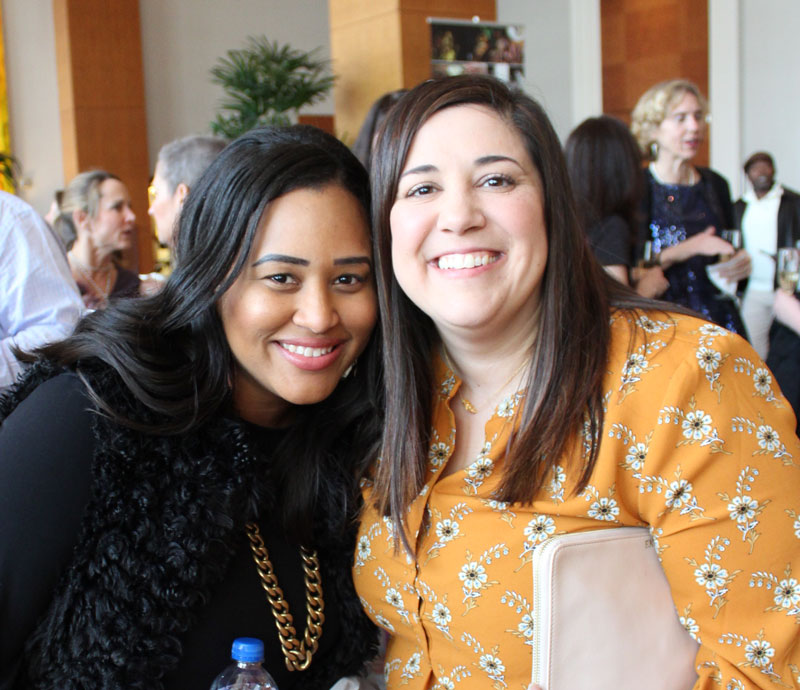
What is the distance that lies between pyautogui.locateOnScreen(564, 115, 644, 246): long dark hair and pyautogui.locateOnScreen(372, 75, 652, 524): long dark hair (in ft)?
6.06

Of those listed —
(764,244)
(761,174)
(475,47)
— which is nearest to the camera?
(764,244)

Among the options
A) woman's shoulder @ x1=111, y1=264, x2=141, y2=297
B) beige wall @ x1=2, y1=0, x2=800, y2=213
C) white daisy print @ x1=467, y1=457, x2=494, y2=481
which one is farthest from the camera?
beige wall @ x1=2, y1=0, x2=800, y2=213

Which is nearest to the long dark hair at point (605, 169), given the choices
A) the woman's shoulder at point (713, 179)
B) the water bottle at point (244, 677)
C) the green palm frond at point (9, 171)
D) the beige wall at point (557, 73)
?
the woman's shoulder at point (713, 179)

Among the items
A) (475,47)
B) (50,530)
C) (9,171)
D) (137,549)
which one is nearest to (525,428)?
(137,549)

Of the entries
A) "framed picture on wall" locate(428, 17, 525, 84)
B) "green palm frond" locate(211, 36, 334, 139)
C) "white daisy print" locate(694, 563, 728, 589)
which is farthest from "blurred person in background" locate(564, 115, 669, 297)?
"green palm frond" locate(211, 36, 334, 139)

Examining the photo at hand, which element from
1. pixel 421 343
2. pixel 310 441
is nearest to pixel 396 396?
pixel 421 343

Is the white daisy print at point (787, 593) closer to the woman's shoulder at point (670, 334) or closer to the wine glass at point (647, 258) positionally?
the woman's shoulder at point (670, 334)

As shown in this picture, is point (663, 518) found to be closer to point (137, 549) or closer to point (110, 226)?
point (137, 549)

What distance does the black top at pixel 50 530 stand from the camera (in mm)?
1518

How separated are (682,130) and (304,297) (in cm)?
261

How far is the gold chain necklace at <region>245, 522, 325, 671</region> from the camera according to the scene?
5.68ft

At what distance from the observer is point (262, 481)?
176 cm

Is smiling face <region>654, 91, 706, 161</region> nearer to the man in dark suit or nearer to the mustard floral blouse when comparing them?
the man in dark suit

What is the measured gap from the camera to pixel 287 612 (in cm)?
174
